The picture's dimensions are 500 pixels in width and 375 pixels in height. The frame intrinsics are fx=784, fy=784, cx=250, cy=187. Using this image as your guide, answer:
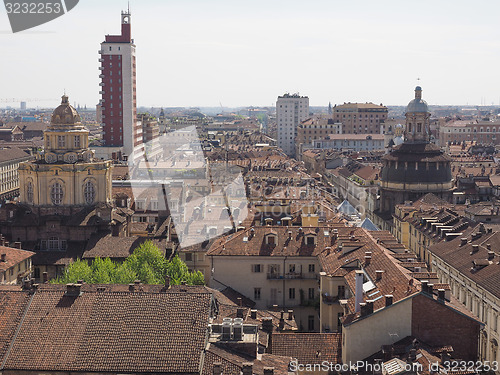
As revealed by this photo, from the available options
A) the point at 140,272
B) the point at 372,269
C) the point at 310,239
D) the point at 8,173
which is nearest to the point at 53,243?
the point at 140,272

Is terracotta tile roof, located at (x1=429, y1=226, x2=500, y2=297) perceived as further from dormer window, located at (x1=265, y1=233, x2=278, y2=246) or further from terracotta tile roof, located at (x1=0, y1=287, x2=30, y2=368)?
terracotta tile roof, located at (x1=0, y1=287, x2=30, y2=368)

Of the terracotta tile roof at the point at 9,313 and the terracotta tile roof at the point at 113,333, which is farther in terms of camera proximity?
the terracotta tile roof at the point at 9,313

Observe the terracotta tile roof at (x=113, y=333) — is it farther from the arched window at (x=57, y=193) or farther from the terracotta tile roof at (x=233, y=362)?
the arched window at (x=57, y=193)

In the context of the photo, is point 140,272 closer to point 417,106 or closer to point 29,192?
point 29,192

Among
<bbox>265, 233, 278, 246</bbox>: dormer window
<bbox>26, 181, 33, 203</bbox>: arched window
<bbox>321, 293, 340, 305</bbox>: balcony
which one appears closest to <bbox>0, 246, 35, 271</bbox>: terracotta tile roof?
<bbox>26, 181, 33, 203</bbox>: arched window

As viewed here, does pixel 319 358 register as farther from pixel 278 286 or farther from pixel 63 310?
pixel 278 286

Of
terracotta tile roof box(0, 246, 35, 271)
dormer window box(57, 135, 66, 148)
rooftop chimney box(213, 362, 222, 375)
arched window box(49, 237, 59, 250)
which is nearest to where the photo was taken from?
rooftop chimney box(213, 362, 222, 375)

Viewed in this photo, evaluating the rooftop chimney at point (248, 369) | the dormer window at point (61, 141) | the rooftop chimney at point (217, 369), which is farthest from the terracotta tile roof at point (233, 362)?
the dormer window at point (61, 141)
